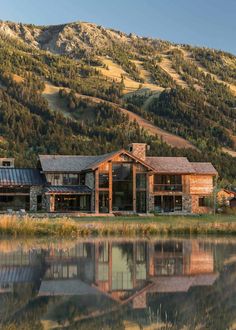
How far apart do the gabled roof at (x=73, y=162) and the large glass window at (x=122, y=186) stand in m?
1.97

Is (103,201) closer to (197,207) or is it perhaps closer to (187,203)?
(187,203)

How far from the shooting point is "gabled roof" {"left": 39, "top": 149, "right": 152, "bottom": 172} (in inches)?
2422

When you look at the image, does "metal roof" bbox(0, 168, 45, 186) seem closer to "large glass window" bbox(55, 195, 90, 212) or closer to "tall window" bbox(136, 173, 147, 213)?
"large glass window" bbox(55, 195, 90, 212)

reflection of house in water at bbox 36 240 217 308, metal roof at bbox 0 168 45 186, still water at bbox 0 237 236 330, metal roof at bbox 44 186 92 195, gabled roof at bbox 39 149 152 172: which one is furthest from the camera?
gabled roof at bbox 39 149 152 172

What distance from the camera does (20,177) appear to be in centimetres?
6306

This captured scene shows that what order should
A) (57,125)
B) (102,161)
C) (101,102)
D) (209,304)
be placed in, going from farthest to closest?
(101,102), (57,125), (102,161), (209,304)

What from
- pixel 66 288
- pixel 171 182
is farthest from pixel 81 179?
pixel 66 288

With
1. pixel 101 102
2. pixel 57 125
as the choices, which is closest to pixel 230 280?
pixel 57 125

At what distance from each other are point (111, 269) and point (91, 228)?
45.7ft

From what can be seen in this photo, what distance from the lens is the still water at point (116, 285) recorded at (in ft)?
48.5

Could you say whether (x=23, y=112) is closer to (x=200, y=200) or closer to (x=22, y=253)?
(x=200, y=200)

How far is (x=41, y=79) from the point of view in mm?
164125

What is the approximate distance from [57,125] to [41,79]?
44365 mm

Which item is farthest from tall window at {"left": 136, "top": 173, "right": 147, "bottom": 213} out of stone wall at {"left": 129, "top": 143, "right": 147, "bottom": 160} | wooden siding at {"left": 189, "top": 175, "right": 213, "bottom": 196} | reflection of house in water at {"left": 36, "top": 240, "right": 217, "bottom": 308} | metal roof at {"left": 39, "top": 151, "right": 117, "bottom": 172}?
reflection of house in water at {"left": 36, "top": 240, "right": 217, "bottom": 308}
